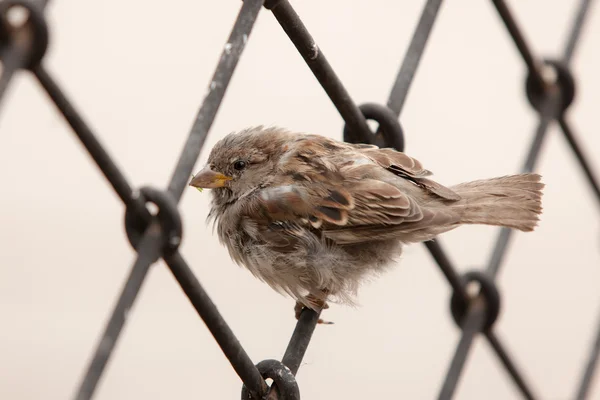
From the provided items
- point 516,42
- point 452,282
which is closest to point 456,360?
point 452,282

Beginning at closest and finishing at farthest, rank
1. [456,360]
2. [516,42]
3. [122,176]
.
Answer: [122,176] < [456,360] < [516,42]

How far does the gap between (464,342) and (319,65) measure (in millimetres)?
594

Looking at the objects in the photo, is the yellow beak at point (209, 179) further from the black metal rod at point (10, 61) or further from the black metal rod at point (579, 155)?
the black metal rod at point (10, 61)

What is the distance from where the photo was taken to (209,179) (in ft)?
8.18

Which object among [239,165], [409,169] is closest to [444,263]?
[409,169]

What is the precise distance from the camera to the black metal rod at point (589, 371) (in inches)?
84.0

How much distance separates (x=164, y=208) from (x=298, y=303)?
1.30 m

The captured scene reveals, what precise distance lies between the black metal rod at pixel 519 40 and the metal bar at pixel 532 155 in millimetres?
50

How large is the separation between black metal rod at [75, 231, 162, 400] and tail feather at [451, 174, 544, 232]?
112cm

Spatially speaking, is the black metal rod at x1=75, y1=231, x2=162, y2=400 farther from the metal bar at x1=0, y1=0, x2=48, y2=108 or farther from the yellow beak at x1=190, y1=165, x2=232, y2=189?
the yellow beak at x1=190, y1=165, x2=232, y2=189

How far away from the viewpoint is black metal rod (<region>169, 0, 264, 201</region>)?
1.06 metres

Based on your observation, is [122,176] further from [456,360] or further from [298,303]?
[298,303]

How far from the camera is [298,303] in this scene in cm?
229

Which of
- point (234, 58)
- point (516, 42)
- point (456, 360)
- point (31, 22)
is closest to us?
point (31, 22)
